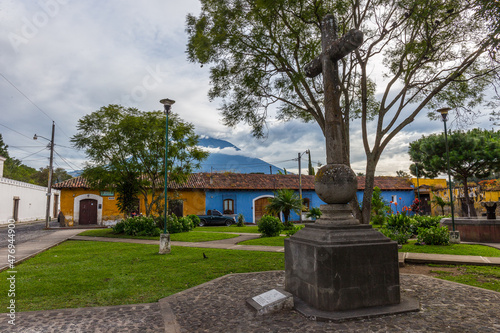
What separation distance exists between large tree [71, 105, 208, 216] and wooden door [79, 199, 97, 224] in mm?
9133

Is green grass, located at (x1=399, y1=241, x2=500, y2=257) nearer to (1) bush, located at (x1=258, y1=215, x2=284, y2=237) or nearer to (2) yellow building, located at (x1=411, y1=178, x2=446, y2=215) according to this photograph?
(1) bush, located at (x1=258, y1=215, x2=284, y2=237)

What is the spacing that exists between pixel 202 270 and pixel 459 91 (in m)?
9.04

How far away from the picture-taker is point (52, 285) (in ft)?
17.3

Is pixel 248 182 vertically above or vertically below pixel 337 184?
above

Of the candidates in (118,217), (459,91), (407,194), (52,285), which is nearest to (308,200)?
(407,194)

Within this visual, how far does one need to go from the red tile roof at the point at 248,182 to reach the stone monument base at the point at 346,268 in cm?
2139

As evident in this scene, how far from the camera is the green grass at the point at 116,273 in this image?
14.9 feet

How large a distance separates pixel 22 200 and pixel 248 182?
20.7 meters

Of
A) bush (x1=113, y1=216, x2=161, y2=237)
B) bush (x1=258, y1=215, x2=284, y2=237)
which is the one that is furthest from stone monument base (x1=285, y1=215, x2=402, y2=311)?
bush (x1=113, y1=216, x2=161, y2=237)

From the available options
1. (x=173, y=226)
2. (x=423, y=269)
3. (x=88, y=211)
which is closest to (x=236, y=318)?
(x=423, y=269)

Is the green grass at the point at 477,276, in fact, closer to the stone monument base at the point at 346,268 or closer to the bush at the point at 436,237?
the stone monument base at the point at 346,268

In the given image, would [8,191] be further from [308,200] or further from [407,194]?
[407,194]

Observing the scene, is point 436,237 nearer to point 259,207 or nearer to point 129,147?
point 129,147

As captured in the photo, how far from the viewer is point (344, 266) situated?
3.65 m
